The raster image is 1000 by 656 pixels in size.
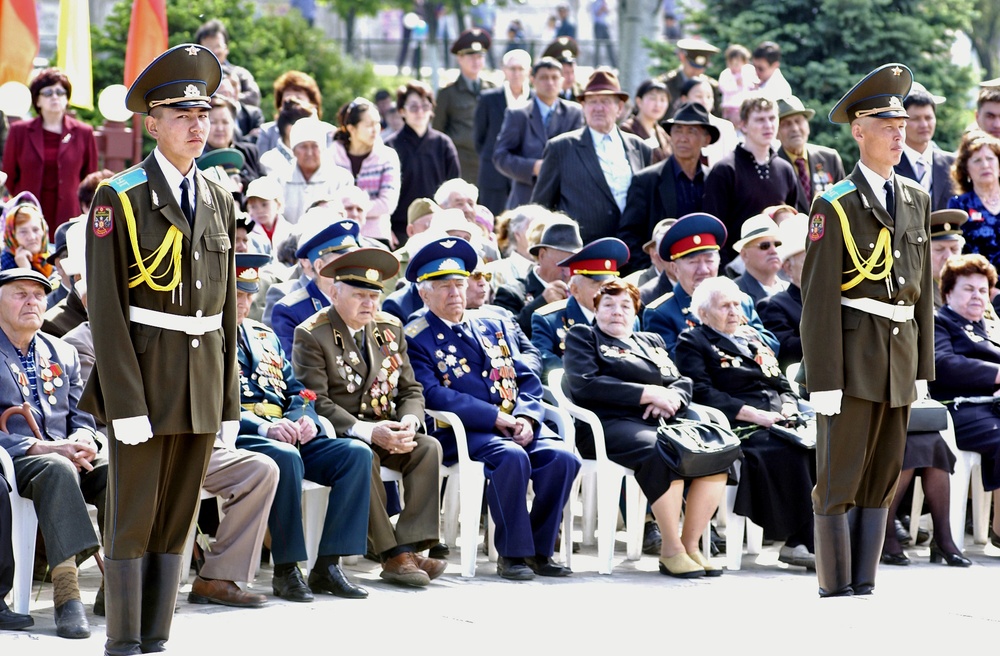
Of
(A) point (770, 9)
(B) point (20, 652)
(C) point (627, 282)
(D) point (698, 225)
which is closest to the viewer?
(B) point (20, 652)

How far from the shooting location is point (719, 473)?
7.48 m

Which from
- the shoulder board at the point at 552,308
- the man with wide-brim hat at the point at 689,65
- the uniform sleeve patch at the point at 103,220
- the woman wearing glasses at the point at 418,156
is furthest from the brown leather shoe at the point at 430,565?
the man with wide-brim hat at the point at 689,65

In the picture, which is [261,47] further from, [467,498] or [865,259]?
[865,259]

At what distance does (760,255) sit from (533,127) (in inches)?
110

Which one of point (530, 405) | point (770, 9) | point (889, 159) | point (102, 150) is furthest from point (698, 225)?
point (770, 9)

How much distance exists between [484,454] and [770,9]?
8364 mm

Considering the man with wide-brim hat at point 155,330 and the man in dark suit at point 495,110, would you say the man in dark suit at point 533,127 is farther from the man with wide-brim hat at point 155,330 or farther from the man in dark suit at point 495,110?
the man with wide-brim hat at point 155,330

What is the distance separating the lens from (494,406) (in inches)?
297

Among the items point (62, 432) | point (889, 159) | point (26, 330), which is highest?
point (889, 159)

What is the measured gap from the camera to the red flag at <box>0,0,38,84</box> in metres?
10.7

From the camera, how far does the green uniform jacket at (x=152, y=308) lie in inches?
193

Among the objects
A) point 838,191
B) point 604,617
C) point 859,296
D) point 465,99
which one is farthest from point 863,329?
Answer: point 465,99

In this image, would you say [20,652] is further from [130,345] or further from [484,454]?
[484,454]

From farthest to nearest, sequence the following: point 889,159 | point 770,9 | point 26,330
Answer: point 770,9 → point 26,330 → point 889,159
